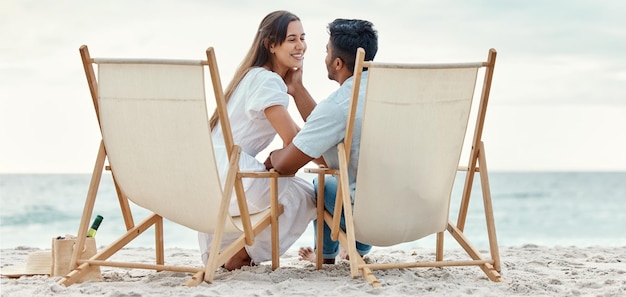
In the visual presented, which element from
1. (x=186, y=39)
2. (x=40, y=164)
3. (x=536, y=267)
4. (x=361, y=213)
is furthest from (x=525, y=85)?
(x=361, y=213)

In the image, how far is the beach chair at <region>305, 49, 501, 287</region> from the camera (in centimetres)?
324

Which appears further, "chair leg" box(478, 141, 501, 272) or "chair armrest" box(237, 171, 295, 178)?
"chair leg" box(478, 141, 501, 272)

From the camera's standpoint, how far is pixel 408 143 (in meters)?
3.33

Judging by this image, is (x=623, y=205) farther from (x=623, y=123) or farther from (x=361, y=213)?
(x=361, y=213)

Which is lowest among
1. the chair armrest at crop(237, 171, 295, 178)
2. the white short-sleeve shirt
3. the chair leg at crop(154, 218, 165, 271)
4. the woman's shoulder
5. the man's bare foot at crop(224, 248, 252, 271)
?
the man's bare foot at crop(224, 248, 252, 271)

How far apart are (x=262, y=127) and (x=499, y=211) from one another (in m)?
13.9

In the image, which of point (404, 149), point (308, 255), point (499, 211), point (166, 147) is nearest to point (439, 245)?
point (308, 255)

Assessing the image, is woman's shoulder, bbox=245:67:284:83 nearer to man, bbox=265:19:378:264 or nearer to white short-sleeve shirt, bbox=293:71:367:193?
man, bbox=265:19:378:264

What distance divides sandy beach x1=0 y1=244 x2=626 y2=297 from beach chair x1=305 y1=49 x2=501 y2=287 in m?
0.11

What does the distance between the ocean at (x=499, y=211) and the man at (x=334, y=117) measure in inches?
251

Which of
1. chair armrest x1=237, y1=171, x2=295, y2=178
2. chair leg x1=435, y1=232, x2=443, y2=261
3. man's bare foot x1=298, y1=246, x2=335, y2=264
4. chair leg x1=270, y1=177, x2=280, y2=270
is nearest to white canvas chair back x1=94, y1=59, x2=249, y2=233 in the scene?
chair armrest x1=237, y1=171, x2=295, y2=178

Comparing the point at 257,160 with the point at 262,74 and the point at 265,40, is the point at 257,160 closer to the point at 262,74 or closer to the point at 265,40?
the point at 262,74

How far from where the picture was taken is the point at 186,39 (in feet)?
52.1

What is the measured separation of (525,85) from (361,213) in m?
15.4
